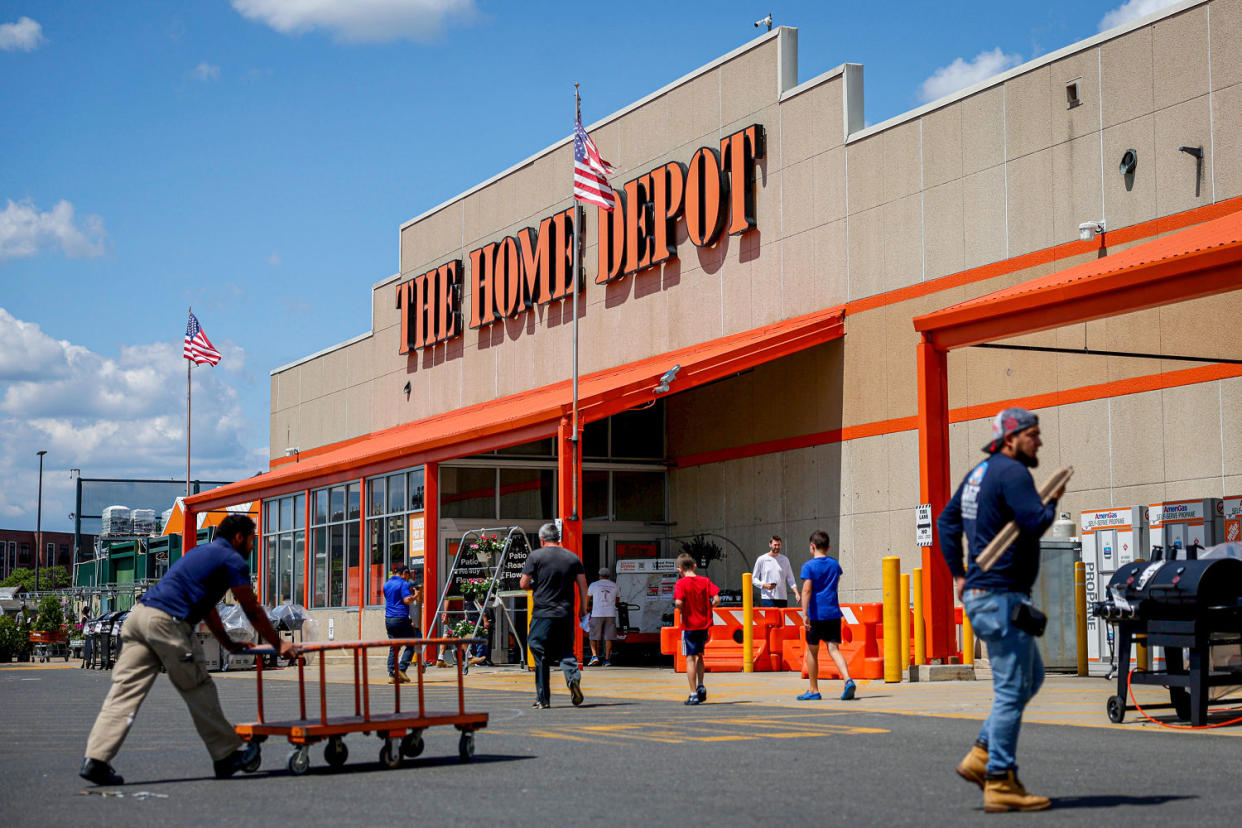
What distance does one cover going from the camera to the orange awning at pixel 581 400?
24375 millimetres

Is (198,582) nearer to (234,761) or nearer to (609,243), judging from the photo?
(234,761)

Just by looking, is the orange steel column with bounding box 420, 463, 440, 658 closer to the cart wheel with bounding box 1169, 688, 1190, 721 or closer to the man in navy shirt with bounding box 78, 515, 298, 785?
the cart wheel with bounding box 1169, 688, 1190, 721

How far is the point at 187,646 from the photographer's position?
9711 mm

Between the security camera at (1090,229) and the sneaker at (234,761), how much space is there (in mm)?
14306

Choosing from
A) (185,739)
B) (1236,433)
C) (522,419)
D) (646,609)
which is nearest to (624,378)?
(522,419)

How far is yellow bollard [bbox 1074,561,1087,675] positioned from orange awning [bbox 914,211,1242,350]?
3.33 meters

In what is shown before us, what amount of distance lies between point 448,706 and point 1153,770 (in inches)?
344

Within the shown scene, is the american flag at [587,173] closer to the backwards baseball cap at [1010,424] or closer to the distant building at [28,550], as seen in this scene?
the backwards baseball cap at [1010,424]

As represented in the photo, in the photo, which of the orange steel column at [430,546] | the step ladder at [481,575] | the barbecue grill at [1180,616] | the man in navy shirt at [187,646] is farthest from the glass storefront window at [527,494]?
the man in navy shirt at [187,646]

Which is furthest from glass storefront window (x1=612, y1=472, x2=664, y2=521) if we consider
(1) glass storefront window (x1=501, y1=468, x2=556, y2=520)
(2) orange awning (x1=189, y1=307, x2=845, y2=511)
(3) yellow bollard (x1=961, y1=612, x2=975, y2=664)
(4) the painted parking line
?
(4) the painted parking line

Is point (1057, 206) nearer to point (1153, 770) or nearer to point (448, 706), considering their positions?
point (448, 706)

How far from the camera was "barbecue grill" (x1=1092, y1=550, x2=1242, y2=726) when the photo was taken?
39.4 feet

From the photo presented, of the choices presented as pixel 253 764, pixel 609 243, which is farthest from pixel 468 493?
pixel 253 764

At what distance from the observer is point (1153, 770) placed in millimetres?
9312
